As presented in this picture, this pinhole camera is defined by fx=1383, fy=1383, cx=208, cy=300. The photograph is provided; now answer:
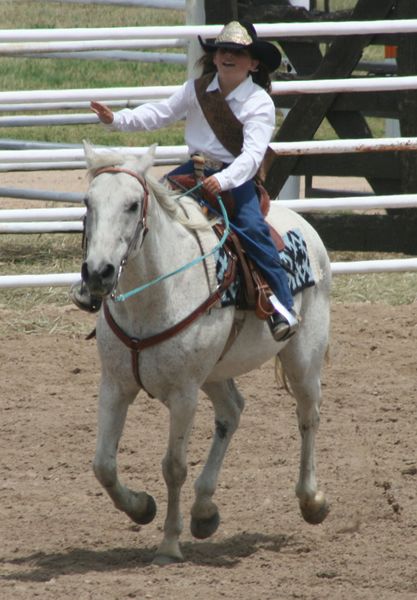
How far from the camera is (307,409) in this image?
6.23m

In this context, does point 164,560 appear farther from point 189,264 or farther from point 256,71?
point 256,71

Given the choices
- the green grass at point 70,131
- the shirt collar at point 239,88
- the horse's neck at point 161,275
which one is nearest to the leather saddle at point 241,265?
the horse's neck at point 161,275

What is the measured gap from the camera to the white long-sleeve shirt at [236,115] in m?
5.48

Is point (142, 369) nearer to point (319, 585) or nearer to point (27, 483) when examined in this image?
point (319, 585)

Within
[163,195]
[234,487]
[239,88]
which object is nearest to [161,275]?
[163,195]

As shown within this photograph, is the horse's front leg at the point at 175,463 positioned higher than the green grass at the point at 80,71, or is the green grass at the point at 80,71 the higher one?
the horse's front leg at the point at 175,463

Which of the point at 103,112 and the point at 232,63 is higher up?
the point at 232,63

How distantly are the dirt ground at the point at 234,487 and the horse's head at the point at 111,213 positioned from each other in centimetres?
118

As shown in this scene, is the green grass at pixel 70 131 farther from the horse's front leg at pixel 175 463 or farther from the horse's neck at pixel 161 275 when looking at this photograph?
the horse's neck at pixel 161 275

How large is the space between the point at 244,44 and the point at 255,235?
767mm

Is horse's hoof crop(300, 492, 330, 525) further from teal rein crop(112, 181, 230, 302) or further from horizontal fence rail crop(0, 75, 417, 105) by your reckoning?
horizontal fence rail crop(0, 75, 417, 105)

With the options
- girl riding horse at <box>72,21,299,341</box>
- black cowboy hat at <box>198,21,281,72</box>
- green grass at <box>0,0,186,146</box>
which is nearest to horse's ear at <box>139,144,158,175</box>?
girl riding horse at <box>72,21,299,341</box>

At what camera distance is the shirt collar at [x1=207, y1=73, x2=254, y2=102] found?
18.4 feet

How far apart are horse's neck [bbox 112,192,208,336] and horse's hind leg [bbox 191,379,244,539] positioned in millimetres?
878
